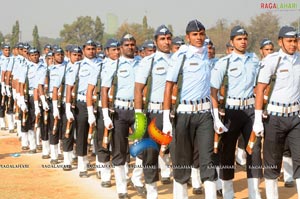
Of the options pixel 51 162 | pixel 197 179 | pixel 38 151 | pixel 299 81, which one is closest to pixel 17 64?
pixel 38 151

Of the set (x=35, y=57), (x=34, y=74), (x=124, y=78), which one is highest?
(x=35, y=57)

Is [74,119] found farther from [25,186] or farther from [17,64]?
[17,64]

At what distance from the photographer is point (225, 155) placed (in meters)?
7.44

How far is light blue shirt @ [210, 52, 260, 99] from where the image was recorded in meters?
7.31

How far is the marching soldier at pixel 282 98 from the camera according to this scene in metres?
6.60

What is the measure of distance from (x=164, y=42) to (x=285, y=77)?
6.06 ft

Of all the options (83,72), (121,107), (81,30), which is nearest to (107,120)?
(121,107)

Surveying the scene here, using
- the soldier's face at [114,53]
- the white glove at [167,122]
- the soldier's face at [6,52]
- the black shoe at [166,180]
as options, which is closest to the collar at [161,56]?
the white glove at [167,122]

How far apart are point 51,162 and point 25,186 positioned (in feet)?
6.50

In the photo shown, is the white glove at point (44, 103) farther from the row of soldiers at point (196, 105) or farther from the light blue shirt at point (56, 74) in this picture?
the row of soldiers at point (196, 105)

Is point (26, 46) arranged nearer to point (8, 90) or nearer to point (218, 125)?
point (8, 90)

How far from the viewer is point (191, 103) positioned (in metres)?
6.56

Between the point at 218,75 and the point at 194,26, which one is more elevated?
the point at 194,26

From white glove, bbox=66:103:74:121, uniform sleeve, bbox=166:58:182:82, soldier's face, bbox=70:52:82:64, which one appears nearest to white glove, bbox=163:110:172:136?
uniform sleeve, bbox=166:58:182:82
